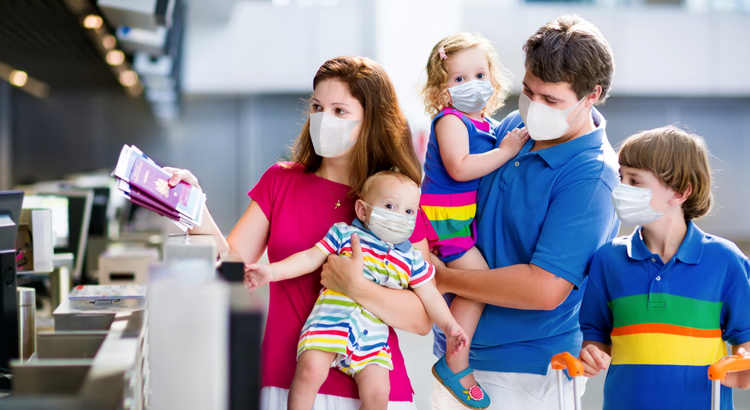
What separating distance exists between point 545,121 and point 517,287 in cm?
48

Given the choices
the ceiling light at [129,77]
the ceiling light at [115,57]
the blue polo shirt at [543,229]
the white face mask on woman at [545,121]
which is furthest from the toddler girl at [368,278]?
the ceiling light at [129,77]

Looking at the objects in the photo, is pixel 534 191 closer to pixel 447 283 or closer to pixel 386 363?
pixel 447 283

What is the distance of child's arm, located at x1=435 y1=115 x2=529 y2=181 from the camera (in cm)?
197

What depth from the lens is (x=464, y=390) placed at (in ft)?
6.11

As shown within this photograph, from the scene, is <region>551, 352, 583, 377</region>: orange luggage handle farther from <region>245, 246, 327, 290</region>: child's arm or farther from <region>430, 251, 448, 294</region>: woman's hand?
<region>245, 246, 327, 290</region>: child's arm

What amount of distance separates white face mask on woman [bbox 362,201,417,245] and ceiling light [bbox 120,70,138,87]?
7892 mm

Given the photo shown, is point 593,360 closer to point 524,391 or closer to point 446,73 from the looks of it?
point 524,391

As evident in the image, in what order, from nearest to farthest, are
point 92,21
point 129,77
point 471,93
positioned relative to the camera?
point 471,93 < point 92,21 < point 129,77

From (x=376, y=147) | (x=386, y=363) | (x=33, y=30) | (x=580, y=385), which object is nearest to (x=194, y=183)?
(x=376, y=147)

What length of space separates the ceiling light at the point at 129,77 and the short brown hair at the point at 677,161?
8.16m

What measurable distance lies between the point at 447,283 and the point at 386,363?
39 cm

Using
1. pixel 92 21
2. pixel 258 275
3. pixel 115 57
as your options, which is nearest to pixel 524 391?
pixel 258 275

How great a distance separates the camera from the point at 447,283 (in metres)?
1.90

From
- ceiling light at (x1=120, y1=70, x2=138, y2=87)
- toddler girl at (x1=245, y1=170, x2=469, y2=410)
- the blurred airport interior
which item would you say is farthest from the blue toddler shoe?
ceiling light at (x1=120, y1=70, x2=138, y2=87)
